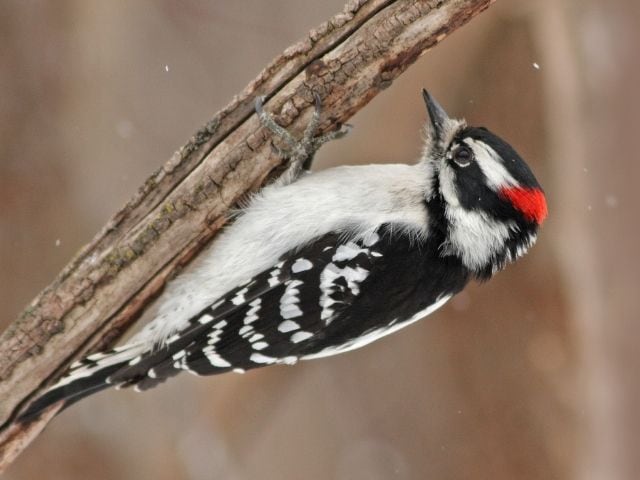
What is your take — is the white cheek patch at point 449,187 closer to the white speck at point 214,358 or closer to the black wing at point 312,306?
the black wing at point 312,306

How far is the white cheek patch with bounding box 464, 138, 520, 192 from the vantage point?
9.41 ft

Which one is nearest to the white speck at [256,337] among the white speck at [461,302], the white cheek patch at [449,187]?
the white cheek patch at [449,187]

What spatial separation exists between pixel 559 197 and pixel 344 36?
2318mm

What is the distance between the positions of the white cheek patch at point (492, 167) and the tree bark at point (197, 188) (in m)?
0.45

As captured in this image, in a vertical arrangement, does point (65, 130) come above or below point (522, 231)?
above

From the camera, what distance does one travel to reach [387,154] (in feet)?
15.3

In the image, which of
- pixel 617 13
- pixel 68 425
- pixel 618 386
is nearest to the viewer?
pixel 617 13

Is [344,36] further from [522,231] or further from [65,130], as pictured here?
[65,130]

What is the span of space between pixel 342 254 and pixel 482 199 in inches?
22.9

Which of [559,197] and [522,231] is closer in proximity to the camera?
[522,231]

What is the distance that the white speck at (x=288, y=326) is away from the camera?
301 cm

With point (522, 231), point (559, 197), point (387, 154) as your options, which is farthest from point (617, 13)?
point (522, 231)

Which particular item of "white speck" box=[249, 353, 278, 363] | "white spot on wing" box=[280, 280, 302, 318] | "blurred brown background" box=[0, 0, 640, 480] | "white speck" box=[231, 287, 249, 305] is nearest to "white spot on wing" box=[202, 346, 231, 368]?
"white speck" box=[249, 353, 278, 363]

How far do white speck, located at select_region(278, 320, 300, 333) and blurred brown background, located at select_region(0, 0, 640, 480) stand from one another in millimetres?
1927
